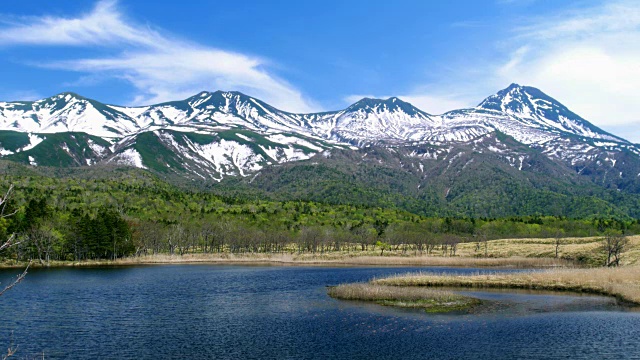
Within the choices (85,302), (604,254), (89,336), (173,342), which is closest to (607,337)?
(173,342)

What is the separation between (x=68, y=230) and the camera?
156625 mm

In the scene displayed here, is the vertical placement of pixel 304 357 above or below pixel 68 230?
below

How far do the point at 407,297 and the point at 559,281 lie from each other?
96.8ft

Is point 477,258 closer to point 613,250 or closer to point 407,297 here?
point 613,250

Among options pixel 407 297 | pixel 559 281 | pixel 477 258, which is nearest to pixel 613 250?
pixel 559 281

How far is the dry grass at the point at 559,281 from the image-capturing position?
245 feet

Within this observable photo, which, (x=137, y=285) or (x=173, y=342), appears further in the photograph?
(x=137, y=285)

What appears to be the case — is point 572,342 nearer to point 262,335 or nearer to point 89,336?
point 262,335

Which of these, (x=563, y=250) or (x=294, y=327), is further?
(x=563, y=250)

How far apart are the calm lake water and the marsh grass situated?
3.15m

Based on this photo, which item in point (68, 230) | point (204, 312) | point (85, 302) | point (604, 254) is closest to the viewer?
point (204, 312)

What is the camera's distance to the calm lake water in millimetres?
44188

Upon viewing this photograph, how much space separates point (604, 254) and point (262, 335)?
A: 103424mm

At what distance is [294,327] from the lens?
5459 cm
